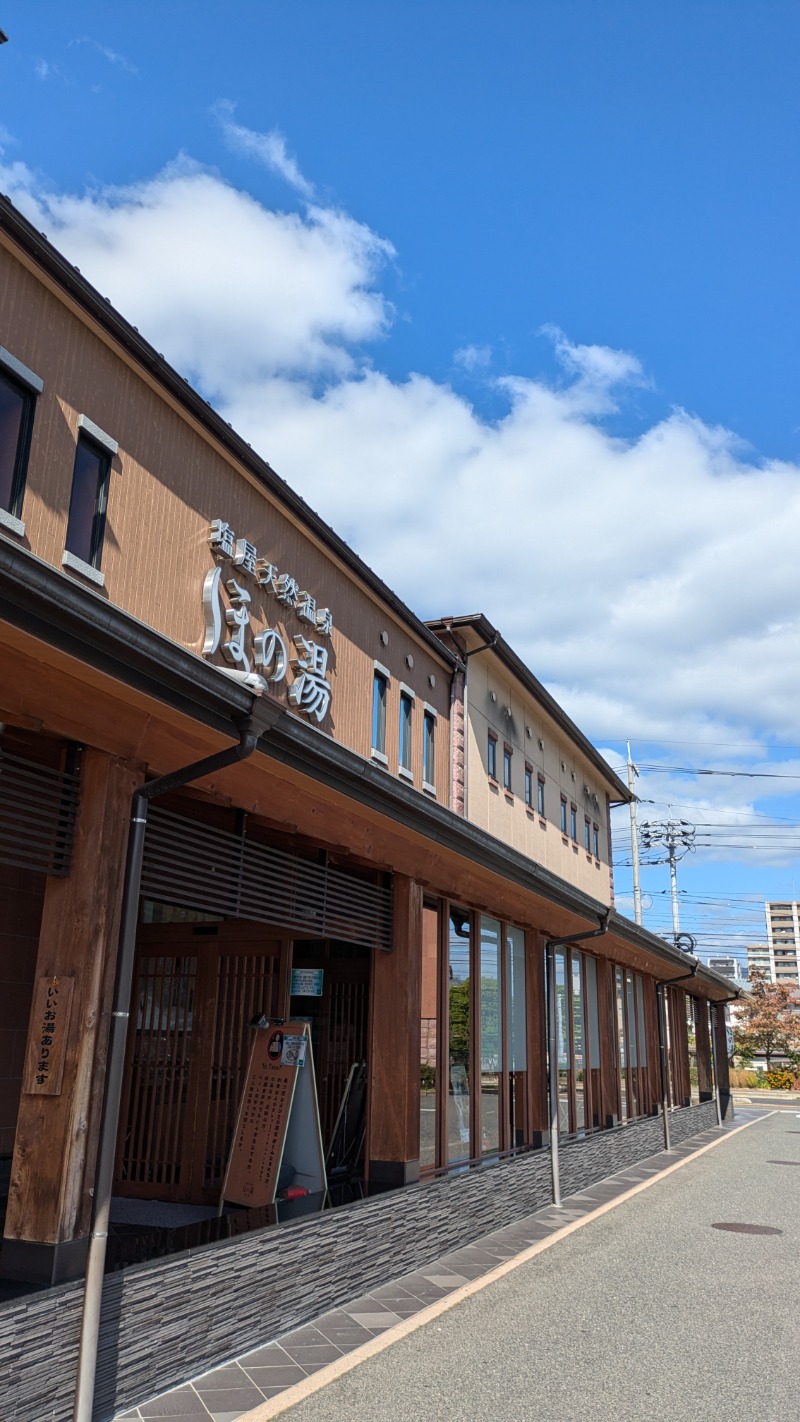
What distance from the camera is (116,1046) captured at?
199 inches

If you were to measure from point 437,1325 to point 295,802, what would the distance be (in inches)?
142

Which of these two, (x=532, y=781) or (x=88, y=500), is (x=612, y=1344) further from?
(x=532, y=781)

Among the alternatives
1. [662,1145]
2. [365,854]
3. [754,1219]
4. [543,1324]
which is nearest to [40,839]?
A: [365,854]

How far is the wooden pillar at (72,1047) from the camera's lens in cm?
486

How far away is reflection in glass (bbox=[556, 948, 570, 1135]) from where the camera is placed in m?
13.8

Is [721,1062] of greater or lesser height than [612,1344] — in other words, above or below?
above

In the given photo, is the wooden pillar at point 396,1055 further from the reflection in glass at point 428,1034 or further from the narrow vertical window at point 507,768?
the narrow vertical window at point 507,768

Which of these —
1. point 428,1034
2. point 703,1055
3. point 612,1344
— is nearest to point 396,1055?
point 428,1034

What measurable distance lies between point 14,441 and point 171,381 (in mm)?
2346

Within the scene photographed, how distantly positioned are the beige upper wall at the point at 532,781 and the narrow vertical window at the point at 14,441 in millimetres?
10793

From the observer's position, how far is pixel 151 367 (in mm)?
10625

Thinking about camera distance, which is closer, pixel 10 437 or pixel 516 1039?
pixel 10 437

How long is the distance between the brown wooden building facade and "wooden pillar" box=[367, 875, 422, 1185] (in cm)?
2

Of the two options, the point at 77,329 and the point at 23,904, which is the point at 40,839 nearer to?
the point at 23,904
